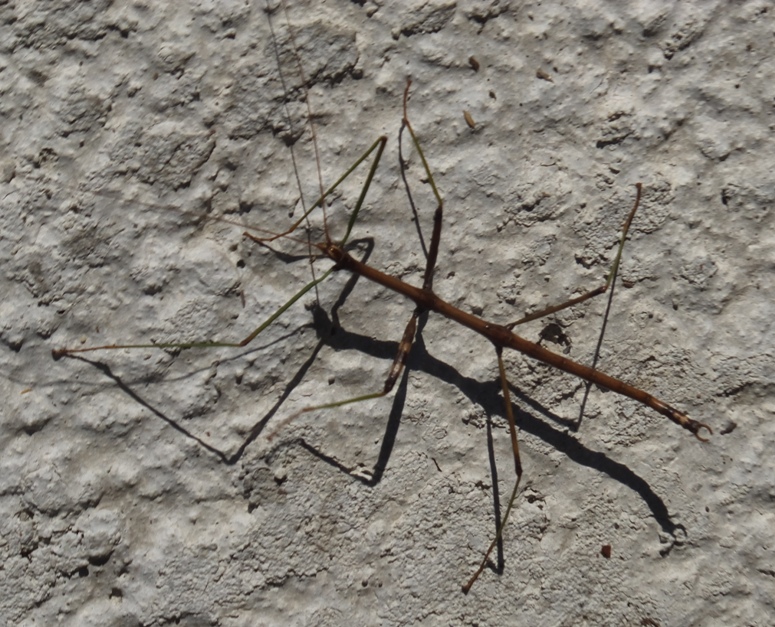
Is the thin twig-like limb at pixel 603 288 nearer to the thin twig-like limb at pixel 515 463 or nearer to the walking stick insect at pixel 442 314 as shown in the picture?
the walking stick insect at pixel 442 314

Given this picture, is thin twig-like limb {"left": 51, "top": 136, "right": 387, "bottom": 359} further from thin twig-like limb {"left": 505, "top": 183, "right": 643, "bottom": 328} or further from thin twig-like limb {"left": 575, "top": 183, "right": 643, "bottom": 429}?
thin twig-like limb {"left": 575, "top": 183, "right": 643, "bottom": 429}

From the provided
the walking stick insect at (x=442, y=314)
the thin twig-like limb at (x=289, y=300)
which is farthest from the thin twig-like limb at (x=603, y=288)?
the thin twig-like limb at (x=289, y=300)

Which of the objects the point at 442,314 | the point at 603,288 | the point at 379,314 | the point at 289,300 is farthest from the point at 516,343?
the point at 289,300

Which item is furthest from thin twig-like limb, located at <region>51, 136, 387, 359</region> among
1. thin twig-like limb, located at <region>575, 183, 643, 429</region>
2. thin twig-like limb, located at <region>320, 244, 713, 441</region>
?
thin twig-like limb, located at <region>575, 183, 643, 429</region>

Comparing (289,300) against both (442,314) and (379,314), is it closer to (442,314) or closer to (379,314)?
(379,314)

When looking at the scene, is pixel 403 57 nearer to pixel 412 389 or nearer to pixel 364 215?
pixel 364 215

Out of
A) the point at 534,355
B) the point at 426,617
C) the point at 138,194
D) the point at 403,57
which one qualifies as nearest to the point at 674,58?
the point at 403,57
